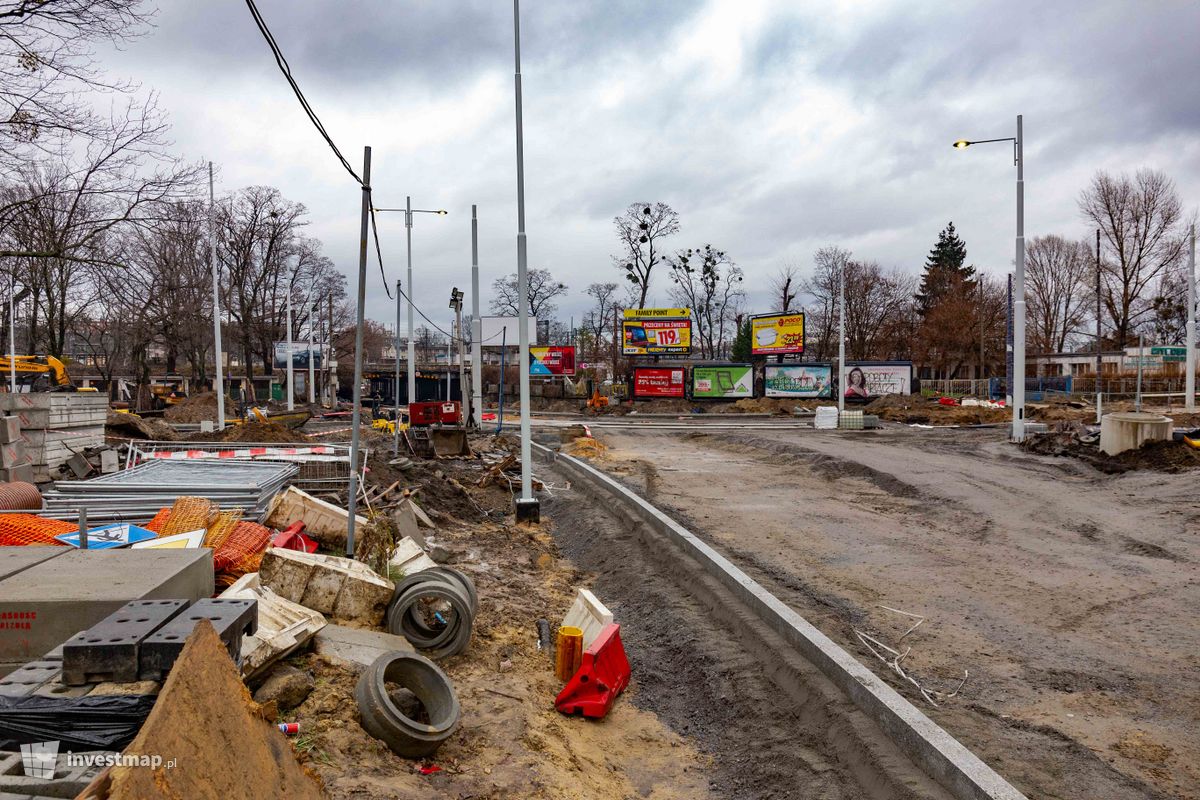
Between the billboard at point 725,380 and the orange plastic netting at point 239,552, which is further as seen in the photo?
the billboard at point 725,380

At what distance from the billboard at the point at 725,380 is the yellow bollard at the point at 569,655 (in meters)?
46.4

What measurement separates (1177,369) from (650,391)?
37595 mm

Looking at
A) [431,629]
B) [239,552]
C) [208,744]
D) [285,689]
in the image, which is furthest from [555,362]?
[208,744]

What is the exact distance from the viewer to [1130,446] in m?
17.8

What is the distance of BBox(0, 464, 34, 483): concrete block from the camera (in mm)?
12312

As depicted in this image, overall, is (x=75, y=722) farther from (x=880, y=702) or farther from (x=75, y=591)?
(x=880, y=702)

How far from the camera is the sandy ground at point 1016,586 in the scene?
15.2ft

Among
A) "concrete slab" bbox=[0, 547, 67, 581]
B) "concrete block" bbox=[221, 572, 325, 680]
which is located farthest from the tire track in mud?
"concrete slab" bbox=[0, 547, 67, 581]

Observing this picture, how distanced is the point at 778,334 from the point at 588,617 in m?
49.6

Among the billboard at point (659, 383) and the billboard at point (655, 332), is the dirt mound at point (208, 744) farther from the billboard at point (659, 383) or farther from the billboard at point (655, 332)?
the billboard at point (655, 332)

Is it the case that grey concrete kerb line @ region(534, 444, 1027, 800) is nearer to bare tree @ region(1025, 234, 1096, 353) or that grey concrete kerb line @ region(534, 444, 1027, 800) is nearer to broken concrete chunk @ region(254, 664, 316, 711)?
broken concrete chunk @ region(254, 664, 316, 711)

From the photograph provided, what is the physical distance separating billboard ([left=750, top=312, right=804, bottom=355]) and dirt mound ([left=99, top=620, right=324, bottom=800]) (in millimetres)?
52572

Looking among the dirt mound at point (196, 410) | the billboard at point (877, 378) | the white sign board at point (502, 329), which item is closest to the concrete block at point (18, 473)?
the white sign board at point (502, 329)

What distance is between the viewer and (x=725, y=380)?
52.5 m
